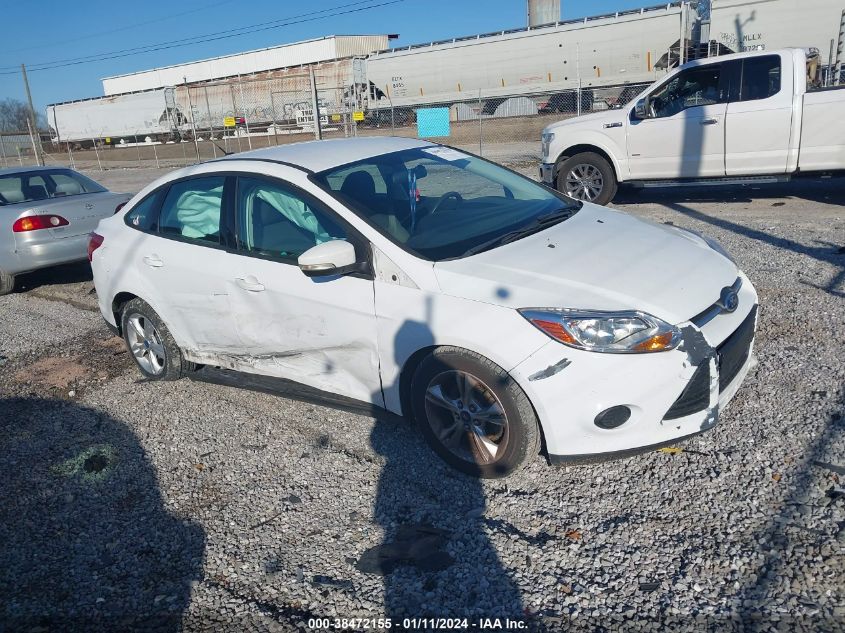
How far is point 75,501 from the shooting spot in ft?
12.7

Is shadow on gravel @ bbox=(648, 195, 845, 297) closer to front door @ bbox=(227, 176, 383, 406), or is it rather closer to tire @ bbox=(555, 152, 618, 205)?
tire @ bbox=(555, 152, 618, 205)

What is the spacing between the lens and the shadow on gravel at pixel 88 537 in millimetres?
3006

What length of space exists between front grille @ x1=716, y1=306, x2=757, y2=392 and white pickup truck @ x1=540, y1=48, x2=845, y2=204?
21.0ft

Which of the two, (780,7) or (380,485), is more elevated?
→ (780,7)

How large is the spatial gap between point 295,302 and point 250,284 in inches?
14.9

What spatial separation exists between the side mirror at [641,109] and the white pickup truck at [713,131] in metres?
0.01

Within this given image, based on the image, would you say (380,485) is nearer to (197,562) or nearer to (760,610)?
(197,562)

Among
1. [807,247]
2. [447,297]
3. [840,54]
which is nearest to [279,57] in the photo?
[840,54]

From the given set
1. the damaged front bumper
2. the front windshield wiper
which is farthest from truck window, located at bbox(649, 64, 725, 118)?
the damaged front bumper

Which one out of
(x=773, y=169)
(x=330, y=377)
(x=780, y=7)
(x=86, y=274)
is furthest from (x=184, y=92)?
(x=330, y=377)

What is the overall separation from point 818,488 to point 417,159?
2.95m

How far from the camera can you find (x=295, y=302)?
4066 millimetres

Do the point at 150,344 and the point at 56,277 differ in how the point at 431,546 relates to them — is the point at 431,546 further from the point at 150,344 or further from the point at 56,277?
the point at 56,277

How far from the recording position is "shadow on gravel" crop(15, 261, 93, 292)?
9.16 metres
